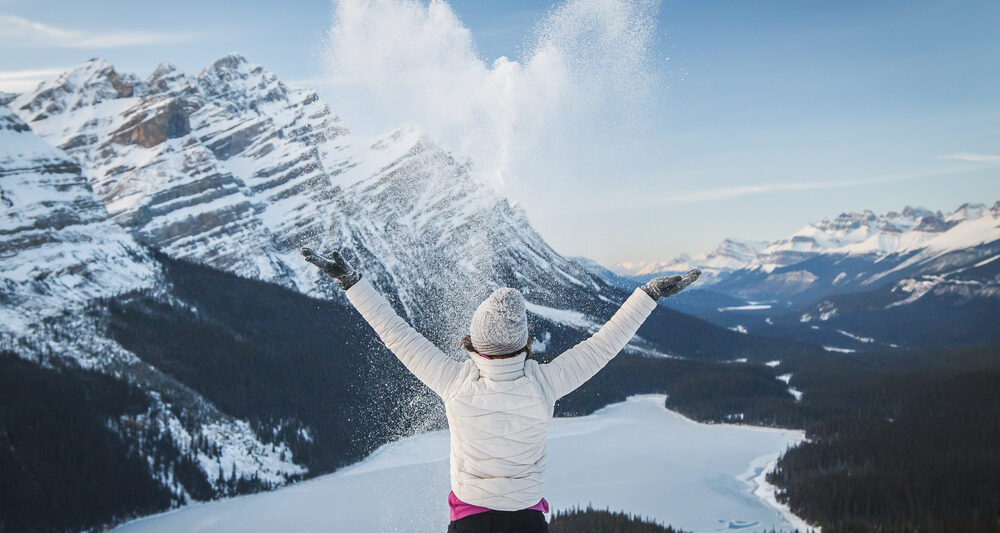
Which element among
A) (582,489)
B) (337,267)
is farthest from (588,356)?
(582,489)

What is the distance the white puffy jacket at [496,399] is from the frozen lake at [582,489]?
63057 mm

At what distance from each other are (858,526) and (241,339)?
338 feet

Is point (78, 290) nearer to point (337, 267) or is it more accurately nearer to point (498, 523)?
point (337, 267)

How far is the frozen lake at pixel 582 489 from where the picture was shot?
68750 mm

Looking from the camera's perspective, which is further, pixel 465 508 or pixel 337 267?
pixel 337 267

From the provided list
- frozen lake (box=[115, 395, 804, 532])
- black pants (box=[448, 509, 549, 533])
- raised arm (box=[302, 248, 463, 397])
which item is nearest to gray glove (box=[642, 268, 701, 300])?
raised arm (box=[302, 248, 463, 397])

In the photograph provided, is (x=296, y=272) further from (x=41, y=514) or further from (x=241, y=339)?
(x=41, y=514)

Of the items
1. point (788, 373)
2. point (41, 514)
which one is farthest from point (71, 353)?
point (788, 373)

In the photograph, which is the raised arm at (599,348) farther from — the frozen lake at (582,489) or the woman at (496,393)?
the frozen lake at (582,489)

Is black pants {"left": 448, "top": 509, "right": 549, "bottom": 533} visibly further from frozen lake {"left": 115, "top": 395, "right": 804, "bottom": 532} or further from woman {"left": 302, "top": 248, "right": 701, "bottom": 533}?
frozen lake {"left": 115, "top": 395, "right": 804, "bottom": 532}

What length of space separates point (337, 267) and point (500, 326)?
1276mm

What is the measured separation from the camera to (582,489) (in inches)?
3046

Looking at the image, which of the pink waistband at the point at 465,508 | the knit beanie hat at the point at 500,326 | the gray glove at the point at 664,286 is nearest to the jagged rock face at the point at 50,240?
the pink waistband at the point at 465,508

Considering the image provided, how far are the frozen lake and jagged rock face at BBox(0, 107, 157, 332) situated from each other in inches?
1943
